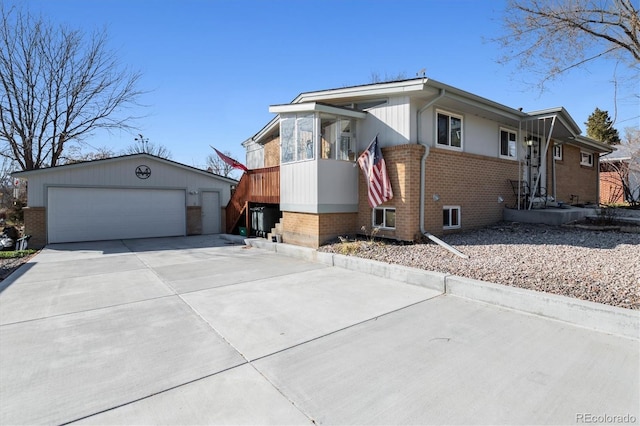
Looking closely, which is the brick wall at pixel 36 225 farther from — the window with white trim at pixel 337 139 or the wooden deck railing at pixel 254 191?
the window with white trim at pixel 337 139

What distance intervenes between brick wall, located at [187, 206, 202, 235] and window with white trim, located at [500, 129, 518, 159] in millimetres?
13088

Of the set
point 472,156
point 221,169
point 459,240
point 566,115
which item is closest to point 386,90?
point 472,156

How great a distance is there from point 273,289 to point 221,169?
4077 centimetres

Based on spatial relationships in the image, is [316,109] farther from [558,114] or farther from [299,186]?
[558,114]

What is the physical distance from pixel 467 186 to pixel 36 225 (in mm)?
15467

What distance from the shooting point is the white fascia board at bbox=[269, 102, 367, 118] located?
849 centimetres

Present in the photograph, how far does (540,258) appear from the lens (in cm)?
614

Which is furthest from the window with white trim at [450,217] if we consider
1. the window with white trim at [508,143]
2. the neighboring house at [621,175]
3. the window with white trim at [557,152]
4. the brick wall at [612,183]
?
the brick wall at [612,183]

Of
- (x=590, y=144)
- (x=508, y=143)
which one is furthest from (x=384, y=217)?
(x=590, y=144)

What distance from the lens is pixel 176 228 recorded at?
1530cm

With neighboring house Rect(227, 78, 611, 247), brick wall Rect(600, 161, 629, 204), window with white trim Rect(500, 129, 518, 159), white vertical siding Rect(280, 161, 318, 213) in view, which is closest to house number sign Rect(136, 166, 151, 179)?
neighboring house Rect(227, 78, 611, 247)

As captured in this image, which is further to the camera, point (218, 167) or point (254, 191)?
point (218, 167)

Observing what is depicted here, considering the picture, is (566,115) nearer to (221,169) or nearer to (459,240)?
(459,240)

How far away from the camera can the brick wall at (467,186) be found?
344 inches
